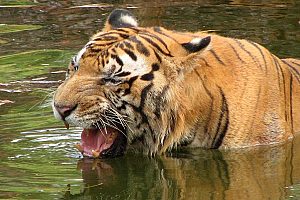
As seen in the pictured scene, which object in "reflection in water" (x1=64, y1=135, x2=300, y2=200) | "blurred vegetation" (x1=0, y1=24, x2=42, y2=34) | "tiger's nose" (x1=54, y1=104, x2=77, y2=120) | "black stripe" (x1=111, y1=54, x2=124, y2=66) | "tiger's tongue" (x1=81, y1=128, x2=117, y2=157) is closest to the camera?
"reflection in water" (x1=64, y1=135, x2=300, y2=200)

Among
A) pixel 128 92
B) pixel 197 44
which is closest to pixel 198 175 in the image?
pixel 128 92

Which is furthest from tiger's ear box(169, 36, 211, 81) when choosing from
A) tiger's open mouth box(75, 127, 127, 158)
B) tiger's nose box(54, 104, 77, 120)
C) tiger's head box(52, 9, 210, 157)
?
tiger's nose box(54, 104, 77, 120)

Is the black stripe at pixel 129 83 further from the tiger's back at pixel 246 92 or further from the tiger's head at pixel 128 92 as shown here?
the tiger's back at pixel 246 92

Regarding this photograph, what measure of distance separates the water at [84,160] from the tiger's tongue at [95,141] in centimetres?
6

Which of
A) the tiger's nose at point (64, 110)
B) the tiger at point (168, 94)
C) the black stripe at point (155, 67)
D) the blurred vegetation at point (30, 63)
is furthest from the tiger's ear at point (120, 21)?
the blurred vegetation at point (30, 63)

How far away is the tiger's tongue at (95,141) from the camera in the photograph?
6059 mm

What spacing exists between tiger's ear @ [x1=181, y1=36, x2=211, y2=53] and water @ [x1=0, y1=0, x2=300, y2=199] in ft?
2.32

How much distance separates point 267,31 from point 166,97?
15.2ft

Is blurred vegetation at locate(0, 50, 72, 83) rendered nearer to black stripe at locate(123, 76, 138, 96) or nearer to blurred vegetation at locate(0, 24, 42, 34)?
blurred vegetation at locate(0, 24, 42, 34)

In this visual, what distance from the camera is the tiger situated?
587cm

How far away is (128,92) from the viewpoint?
5887mm

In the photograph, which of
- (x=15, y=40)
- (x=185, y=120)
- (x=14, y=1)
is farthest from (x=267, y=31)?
(x=185, y=120)

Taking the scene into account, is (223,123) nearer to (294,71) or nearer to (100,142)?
(100,142)

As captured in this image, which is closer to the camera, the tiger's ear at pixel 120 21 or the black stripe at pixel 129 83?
the black stripe at pixel 129 83
